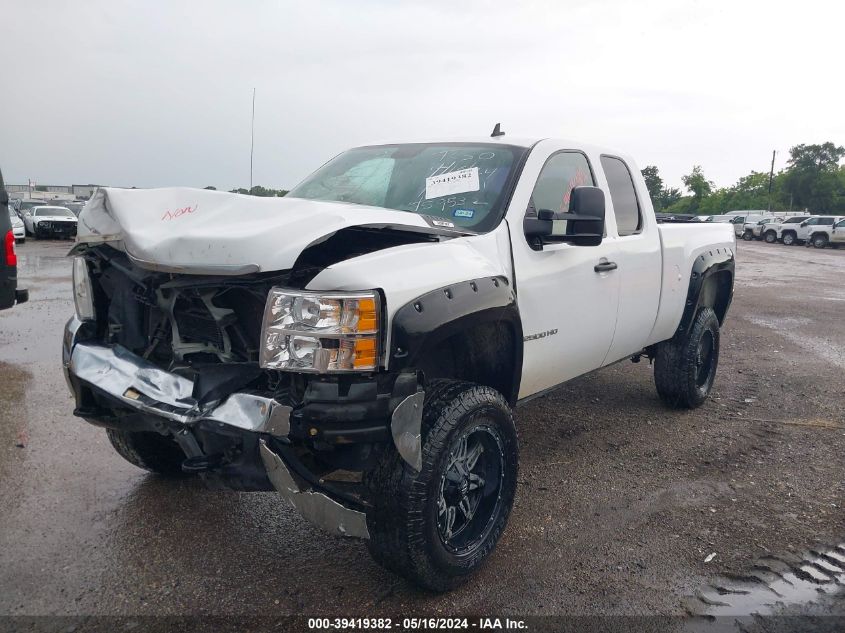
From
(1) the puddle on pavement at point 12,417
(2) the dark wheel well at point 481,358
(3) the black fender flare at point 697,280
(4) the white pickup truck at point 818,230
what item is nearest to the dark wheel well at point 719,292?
(3) the black fender flare at point 697,280

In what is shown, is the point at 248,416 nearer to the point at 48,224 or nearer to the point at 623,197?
the point at 623,197

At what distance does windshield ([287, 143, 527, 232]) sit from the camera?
11.7 ft

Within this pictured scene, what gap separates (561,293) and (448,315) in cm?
117

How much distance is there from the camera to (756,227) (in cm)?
4047

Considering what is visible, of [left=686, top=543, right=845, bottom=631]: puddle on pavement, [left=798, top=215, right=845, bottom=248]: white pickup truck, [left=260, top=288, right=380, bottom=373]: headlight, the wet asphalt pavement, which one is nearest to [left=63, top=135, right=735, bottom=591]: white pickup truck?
[left=260, top=288, right=380, bottom=373]: headlight

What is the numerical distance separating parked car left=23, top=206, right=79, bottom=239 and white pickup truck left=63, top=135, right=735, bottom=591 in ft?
81.7

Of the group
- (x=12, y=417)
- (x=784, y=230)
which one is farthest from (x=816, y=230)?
(x=12, y=417)

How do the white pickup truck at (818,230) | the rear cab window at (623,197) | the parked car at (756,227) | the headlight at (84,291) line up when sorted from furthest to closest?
the parked car at (756,227)
the white pickup truck at (818,230)
the rear cab window at (623,197)
the headlight at (84,291)

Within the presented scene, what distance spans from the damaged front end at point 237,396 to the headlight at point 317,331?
2cm

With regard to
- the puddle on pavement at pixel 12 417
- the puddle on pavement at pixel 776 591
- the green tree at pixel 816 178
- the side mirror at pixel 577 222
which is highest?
the green tree at pixel 816 178

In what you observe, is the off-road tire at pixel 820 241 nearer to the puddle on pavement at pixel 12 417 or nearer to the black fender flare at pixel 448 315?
the puddle on pavement at pixel 12 417

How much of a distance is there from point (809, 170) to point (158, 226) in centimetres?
7117

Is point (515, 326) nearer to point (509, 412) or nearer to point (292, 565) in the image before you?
point (509, 412)

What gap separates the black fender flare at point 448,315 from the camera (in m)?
2.51
